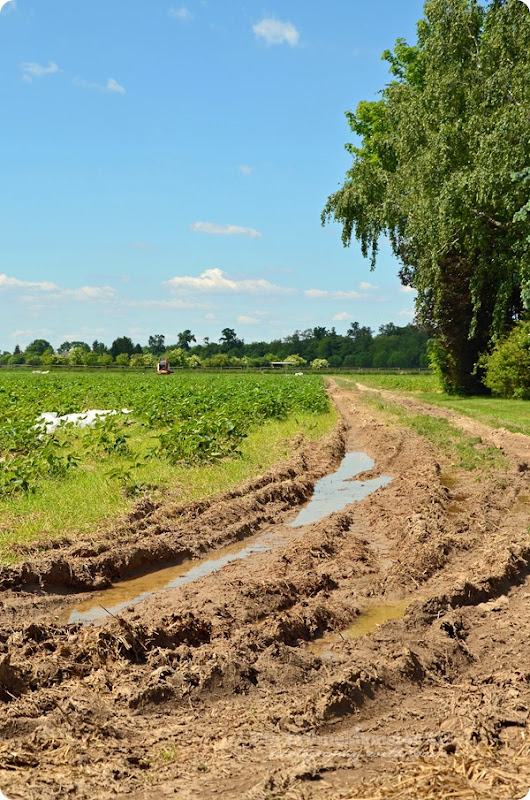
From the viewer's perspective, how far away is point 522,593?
277 inches

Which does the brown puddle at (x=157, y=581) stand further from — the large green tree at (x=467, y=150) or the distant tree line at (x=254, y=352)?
the distant tree line at (x=254, y=352)

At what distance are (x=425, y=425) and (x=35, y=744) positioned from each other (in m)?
17.9

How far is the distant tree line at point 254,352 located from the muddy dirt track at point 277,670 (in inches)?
3760

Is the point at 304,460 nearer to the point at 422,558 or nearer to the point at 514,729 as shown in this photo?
the point at 422,558

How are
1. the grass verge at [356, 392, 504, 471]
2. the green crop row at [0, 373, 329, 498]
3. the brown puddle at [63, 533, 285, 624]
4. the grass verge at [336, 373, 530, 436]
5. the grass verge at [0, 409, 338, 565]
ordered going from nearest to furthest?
the brown puddle at [63, 533, 285, 624], the grass verge at [0, 409, 338, 565], the green crop row at [0, 373, 329, 498], the grass verge at [356, 392, 504, 471], the grass verge at [336, 373, 530, 436]

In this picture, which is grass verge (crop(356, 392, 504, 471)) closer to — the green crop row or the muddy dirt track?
the green crop row

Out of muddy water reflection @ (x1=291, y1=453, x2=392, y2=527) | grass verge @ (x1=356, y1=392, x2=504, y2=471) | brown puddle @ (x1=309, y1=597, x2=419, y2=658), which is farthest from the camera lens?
grass verge @ (x1=356, y1=392, x2=504, y2=471)

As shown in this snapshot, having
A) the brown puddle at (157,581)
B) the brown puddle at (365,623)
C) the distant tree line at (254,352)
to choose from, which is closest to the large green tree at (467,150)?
the brown puddle at (157,581)

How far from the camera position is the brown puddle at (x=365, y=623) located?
584 centimetres

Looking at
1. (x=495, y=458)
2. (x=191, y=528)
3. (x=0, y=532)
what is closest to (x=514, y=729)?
(x=191, y=528)


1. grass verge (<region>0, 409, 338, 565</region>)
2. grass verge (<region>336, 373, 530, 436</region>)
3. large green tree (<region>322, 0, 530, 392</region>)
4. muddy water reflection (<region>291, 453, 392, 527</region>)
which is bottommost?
muddy water reflection (<region>291, 453, 392, 527</region>)

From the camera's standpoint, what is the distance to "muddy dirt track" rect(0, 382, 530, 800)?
3953mm

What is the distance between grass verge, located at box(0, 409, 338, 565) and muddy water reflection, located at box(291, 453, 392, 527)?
49.7 inches

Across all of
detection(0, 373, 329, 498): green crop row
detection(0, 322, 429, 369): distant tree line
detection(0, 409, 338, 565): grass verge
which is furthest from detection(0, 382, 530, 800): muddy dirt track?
detection(0, 322, 429, 369): distant tree line
